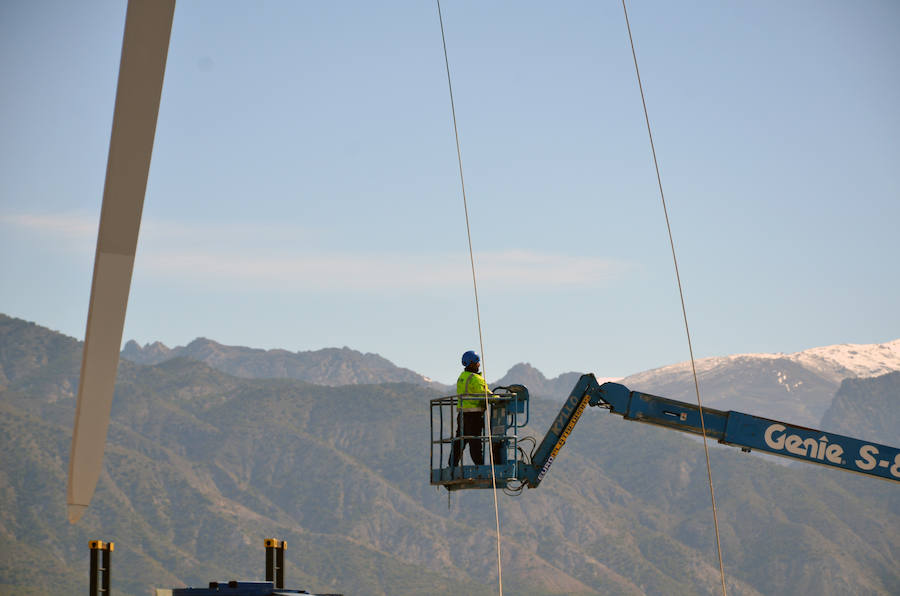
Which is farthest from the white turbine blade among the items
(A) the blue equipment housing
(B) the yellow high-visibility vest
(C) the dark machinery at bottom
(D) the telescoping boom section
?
(D) the telescoping boom section

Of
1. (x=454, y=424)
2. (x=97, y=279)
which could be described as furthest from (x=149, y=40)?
(x=454, y=424)

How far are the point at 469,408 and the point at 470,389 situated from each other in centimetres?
34

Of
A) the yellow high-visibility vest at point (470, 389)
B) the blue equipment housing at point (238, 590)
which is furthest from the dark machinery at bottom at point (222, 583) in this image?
the yellow high-visibility vest at point (470, 389)

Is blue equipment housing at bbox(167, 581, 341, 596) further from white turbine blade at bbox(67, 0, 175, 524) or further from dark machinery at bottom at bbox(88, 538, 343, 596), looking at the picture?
white turbine blade at bbox(67, 0, 175, 524)

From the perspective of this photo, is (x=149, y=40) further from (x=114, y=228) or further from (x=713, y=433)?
(x=713, y=433)

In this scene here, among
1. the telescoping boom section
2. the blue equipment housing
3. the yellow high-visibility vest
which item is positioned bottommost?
the blue equipment housing

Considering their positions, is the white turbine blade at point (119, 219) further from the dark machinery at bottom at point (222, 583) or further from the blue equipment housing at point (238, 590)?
the blue equipment housing at point (238, 590)

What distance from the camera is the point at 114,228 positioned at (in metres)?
12.8

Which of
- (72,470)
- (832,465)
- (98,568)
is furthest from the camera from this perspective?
(832,465)

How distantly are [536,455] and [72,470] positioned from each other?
24.1 ft

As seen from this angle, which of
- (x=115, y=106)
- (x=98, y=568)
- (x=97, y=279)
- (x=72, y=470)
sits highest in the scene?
(x=115, y=106)

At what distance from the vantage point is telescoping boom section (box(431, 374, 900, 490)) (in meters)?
18.0

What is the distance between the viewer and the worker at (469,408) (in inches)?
719

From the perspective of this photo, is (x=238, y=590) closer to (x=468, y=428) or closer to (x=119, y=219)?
(x=119, y=219)
